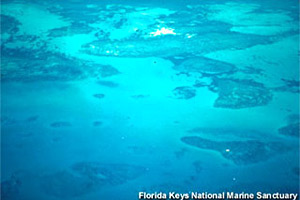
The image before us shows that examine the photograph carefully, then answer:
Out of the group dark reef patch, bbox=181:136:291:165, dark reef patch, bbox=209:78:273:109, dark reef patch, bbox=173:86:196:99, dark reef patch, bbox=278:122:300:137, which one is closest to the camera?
dark reef patch, bbox=181:136:291:165

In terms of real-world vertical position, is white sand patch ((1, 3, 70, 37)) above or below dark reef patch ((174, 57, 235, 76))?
above

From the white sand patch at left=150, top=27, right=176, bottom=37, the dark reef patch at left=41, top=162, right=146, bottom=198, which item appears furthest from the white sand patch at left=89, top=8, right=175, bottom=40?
the dark reef patch at left=41, top=162, right=146, bottom=198

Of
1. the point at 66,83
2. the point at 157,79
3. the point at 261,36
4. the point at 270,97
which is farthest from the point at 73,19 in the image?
the point at 270,97

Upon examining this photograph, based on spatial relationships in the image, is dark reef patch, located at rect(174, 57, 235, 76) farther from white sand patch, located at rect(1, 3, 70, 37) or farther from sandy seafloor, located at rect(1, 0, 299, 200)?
white sand patch, located at rect(1, 3, 70, 37)

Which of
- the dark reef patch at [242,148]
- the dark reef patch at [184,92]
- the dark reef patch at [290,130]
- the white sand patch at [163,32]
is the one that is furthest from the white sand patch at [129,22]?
the dark reef patch at [290,130]

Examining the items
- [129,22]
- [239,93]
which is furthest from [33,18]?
[239,93]

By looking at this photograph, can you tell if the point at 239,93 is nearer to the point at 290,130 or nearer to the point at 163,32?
the point at 290,130
